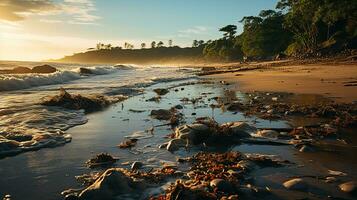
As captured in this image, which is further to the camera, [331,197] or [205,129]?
[205,129]

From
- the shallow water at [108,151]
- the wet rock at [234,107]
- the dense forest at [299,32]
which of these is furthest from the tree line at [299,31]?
the shallow water at [108,151]

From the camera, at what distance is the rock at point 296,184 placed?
4312 millimetres

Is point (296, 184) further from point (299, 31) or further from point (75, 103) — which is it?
point (299, 31)

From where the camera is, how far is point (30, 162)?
225 inches

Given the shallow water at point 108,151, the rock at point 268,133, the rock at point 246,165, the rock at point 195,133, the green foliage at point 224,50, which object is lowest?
the shallow water at point 108,151

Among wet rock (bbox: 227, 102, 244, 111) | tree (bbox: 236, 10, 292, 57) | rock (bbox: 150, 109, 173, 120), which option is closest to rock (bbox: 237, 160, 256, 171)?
rock (bbox: 150, 109, 173, 120)

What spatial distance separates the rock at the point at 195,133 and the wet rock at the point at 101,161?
1462 mm

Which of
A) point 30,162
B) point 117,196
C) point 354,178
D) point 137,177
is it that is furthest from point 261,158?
point 30,162

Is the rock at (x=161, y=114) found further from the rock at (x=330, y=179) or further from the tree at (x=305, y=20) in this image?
the tree at (x=305, y=20)

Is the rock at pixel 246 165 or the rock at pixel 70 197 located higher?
the rock at pixel 246 165

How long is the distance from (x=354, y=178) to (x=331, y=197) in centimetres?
75

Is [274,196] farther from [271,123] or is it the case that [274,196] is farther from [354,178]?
[271,123]

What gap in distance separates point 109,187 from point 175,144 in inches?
88.4

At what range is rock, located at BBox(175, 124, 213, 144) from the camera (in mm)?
6625
